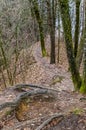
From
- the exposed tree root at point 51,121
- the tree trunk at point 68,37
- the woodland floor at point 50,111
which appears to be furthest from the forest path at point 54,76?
the exposed tree root at point 51,121

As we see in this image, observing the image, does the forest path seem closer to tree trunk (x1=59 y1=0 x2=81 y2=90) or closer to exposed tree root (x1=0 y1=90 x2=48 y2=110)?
tree trunk (x1=59 y1=0 x2=81 y2=90)

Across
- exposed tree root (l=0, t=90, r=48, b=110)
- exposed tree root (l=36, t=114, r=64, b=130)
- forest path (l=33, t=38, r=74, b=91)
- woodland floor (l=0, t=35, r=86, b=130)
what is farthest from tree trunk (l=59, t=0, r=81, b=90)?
forest path (l=33, t=38, r=74, b=91)

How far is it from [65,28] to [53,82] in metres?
5.71

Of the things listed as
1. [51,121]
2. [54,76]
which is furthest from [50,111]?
[54,76]

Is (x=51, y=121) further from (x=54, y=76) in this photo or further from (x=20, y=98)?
(x=54, y=76)

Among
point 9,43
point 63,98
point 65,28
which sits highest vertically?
point 65,28

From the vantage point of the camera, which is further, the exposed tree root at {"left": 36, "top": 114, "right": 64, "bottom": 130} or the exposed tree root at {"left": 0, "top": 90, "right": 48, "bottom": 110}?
the exposed tree root at {"left": 0, "top": 90, "right": 48, "bottom": 110}

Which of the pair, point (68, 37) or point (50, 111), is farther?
point (68, 37)

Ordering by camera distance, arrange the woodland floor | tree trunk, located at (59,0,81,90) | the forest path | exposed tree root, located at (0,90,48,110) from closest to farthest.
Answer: the woodland floor → exposed tree root, located at (0,90,48,110) → tree trunk, located at (59,0,81,90) → the forest path

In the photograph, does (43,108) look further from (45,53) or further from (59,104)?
(45,53)


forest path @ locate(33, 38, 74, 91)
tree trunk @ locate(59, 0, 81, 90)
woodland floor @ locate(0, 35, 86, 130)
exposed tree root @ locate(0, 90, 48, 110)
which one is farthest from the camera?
forest path @ locate(33, 38, 74, 91)

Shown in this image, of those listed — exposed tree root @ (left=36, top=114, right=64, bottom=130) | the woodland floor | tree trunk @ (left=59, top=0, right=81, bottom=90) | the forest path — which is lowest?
the forest path

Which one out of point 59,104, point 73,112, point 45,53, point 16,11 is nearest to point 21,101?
point 59,104

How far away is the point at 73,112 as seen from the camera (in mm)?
6020
